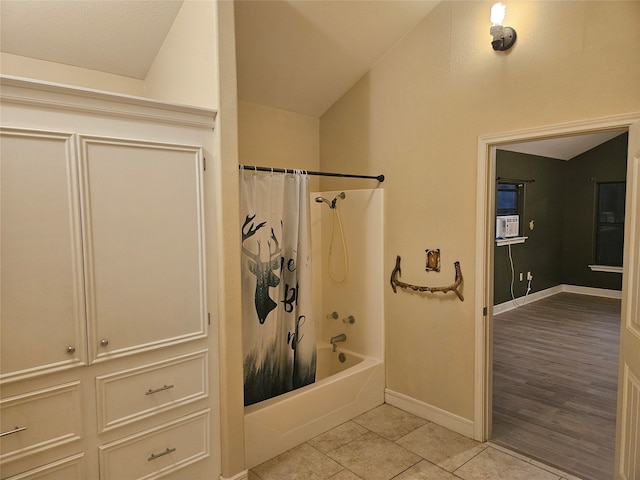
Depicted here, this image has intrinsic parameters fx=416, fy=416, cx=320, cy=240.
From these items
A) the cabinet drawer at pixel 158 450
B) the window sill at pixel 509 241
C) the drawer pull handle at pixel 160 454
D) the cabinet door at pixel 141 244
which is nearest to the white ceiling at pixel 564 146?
the window sill at pixel 509 241

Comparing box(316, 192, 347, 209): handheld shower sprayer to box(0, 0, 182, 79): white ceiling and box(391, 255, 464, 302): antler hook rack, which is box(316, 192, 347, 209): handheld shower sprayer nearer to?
box(391, 255, 464, 302): antler hook rack

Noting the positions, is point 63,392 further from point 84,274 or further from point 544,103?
point 544,103

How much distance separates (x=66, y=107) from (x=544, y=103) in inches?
99.6

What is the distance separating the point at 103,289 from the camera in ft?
6.40

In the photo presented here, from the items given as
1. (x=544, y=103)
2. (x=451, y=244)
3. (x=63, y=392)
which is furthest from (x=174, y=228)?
(x=544, y=103)

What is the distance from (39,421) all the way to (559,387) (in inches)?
155

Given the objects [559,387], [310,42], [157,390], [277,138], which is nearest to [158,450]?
[157,390]

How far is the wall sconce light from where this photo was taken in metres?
2.48

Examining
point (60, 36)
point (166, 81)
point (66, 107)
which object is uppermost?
point (60, 36)

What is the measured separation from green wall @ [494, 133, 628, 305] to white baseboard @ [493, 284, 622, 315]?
7cm

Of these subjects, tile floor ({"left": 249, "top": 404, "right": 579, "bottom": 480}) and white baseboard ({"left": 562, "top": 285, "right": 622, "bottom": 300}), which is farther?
white baseboard ({"left": 562, "top": 285, "right": 622, "bottom": 300})

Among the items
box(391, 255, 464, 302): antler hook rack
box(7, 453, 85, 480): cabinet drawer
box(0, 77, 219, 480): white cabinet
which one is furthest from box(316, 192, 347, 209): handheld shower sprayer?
box(7, 453, 85, 480): cabinet drawer

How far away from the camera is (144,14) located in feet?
7.92

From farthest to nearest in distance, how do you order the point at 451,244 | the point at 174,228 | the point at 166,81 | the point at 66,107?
the point at 451,244, the point at 166,81, the point at 174,228, the point at 66,107
